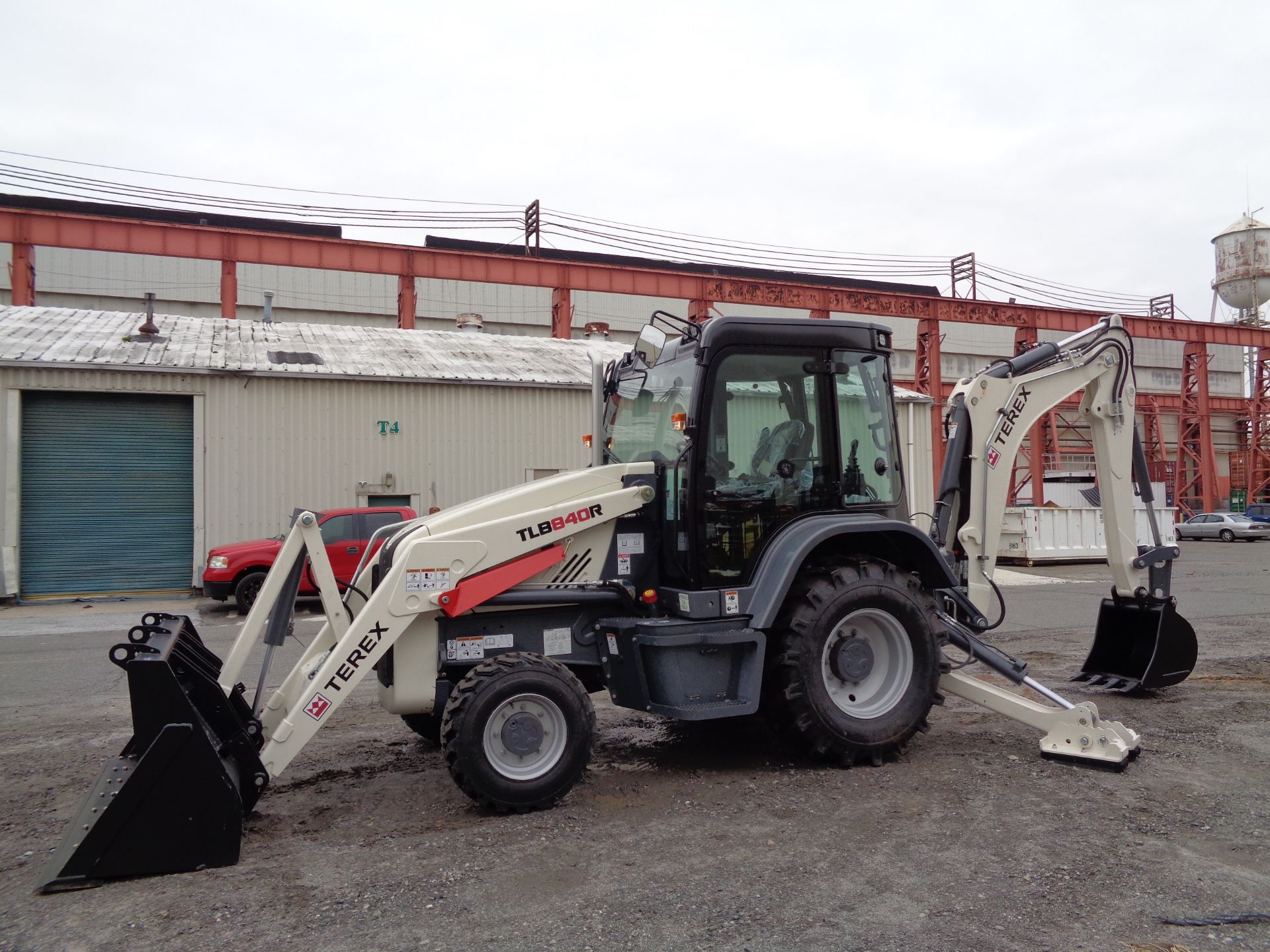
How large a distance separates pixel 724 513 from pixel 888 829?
71.4 inches

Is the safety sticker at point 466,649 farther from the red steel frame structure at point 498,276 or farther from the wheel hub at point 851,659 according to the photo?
the red steel frame structure at point 498,276

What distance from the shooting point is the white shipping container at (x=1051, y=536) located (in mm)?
21469

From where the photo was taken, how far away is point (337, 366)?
1814 cm

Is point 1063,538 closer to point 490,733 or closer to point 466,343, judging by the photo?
point 466,343

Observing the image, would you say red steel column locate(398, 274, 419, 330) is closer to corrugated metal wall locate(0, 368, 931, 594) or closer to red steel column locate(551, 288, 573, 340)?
red steel column locate(551, 288, 573, 340)

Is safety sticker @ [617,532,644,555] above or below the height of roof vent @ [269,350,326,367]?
below

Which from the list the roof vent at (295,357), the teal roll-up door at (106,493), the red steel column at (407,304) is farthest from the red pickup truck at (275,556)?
the red steel column at (407,304)

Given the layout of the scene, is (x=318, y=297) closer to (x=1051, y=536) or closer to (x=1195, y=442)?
(x=1051, y=536)

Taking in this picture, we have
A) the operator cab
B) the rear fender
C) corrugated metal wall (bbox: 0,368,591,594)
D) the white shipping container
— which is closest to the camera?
the rear fender

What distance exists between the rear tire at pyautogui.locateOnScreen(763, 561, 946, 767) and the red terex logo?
237 centimetres

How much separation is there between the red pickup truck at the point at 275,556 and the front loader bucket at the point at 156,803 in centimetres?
996

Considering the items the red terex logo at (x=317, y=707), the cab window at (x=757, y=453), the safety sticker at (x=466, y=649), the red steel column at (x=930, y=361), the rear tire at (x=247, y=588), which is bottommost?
the rear tire at (x=247, y=588)

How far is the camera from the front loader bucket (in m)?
3.85

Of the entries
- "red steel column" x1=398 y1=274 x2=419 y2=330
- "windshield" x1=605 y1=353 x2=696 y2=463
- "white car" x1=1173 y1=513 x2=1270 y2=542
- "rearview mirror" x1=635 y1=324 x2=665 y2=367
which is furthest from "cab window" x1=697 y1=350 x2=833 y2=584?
"white car" x1=1173 y1=513 x2=1270 y2=542
